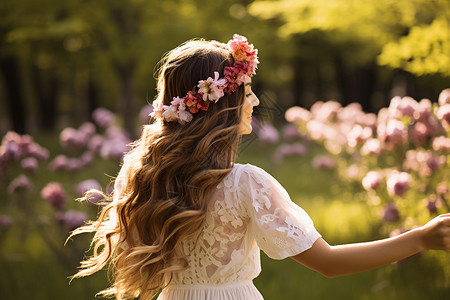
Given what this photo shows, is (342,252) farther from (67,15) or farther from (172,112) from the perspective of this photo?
(67,15)

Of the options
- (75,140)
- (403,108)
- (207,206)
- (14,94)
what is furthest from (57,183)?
(14,94)

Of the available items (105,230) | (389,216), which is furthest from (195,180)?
(389,216)

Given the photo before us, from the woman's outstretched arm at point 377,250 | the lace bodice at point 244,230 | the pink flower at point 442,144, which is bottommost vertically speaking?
the woman's outstretched arm at point 377,250

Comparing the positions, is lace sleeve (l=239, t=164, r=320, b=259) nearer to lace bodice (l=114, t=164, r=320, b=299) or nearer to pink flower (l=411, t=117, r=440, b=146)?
lace bodice (l=114, t=164, r=320, b=299)

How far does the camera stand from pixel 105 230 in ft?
7.29

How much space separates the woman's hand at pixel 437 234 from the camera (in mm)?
→ 1697

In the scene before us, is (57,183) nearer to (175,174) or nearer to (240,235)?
(175,174)

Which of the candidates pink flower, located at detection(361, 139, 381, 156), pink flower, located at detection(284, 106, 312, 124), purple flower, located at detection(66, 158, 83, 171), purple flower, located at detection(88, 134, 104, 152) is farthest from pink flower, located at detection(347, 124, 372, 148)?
purple flower, located at detection(66, 158, 83, 171)

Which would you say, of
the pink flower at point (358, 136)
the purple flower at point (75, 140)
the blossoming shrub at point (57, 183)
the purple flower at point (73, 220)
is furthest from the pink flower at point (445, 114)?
the purple flower at point (75, 140)

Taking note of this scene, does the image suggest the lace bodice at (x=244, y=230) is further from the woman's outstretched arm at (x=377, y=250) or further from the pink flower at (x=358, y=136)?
the pink flower at (x=358, y=136)

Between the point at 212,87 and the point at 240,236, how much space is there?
52 cm

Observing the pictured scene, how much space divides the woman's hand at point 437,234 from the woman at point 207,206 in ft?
0.16

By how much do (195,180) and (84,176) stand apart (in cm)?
911

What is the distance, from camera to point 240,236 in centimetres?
194
